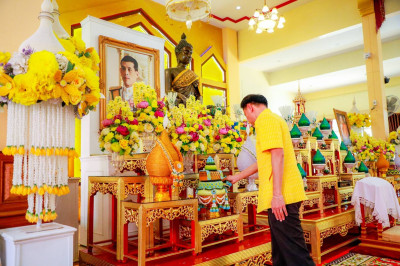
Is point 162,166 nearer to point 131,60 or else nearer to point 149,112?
point 149,112

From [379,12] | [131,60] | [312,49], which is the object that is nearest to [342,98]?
[312,49]

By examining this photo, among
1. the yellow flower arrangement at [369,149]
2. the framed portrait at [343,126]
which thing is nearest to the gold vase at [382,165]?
the yellow flower arrangement at [369,149]

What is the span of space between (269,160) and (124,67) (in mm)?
2643

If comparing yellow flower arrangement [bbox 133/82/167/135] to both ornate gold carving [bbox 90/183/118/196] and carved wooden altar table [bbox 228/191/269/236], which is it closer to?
ornate gold carving [bbox 90/183/118/196]

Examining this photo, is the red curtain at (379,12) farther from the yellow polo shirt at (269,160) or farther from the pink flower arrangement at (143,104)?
the pink flower arrangement at (143,104)

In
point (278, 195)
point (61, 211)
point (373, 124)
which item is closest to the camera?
point (278, 195)

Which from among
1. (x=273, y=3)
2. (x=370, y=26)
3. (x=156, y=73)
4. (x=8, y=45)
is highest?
(x=273, y=3)

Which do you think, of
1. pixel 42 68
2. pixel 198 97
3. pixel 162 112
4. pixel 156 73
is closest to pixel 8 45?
pixel 42 68

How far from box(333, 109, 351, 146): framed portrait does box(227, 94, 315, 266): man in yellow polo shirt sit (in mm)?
3693

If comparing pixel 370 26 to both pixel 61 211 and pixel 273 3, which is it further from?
pixel 61 211

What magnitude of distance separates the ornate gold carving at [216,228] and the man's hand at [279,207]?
62 cm

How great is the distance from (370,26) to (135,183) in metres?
5.88

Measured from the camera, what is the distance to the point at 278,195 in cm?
195

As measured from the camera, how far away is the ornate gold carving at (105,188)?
7.76 ft
